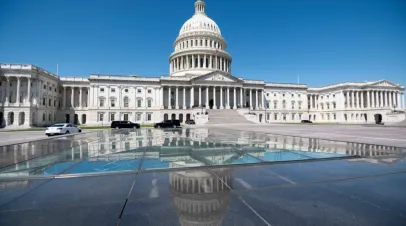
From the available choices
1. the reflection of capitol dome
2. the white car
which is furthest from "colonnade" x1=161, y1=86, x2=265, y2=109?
the reflection of capitol dome

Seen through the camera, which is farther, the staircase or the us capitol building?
the staircase

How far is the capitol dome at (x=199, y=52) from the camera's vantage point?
84.5 metres

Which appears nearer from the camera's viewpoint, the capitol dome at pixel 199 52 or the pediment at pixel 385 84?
the capitol dome at pixel 199 52

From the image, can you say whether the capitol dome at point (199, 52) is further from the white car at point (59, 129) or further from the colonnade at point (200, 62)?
the white car at point (59, 129)

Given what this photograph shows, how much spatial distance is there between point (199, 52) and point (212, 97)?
19.8m

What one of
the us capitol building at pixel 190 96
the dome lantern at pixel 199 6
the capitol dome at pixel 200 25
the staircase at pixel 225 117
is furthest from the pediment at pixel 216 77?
the dome lantern at pixel 199 6

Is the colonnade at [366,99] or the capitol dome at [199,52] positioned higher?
the capitol dome at [199,52]

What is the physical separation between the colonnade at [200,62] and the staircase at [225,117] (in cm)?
2690

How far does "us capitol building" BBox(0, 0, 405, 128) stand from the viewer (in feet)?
188

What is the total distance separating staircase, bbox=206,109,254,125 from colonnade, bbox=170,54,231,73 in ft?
88.3

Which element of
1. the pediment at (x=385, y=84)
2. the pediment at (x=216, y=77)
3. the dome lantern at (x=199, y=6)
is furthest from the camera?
the dome lantern at (x=199, y=6)

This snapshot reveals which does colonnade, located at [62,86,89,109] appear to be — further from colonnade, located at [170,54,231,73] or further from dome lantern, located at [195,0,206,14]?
dome lantern, located at [195,0,206,14]

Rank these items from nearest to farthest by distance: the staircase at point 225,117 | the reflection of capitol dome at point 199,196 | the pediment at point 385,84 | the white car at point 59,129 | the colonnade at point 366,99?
the reflection of capitol dome at point 199,196 → the white car at point 59,129 → the staircase at point 225,117 → the colonnade at point 366,99 → the pediment at point 385,84

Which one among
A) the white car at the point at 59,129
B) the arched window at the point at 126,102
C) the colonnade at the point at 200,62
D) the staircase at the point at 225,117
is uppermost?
the colonnade at the point at 200,62
